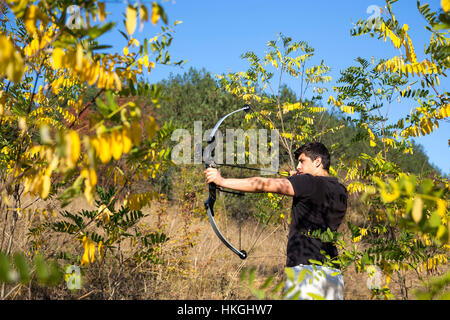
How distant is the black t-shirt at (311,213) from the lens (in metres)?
2.41

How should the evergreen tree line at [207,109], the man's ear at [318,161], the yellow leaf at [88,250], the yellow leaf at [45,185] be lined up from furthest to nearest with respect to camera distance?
the evergreen tree line at [207,109] → the man's ear at [318,161] → the yellow leaf at [88,250] → the yellow leaf at [45,185]

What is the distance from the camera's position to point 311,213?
249 centimetres

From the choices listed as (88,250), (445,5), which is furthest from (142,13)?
(88,250)

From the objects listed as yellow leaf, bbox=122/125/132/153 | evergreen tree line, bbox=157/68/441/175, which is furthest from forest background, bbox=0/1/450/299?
evergreen tree line, bbox=157/68/441/175

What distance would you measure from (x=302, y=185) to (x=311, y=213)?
0.23m

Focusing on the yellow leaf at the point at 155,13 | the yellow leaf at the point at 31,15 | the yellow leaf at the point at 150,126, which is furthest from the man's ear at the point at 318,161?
the yellow leaf at the point at 31,15

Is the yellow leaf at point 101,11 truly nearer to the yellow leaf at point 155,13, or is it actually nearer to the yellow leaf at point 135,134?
the yellow leaf at point 155,13

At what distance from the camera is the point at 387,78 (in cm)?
376

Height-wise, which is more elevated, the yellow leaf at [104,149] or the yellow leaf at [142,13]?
the yellow leaf at [142,13]

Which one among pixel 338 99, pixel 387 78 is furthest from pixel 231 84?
pixel 387 78

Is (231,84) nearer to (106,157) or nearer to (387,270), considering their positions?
(387,270)

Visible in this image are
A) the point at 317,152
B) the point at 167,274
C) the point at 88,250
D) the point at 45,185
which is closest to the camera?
the point at 45,185

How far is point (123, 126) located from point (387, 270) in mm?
2081

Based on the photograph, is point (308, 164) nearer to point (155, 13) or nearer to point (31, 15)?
point (155, 13)
